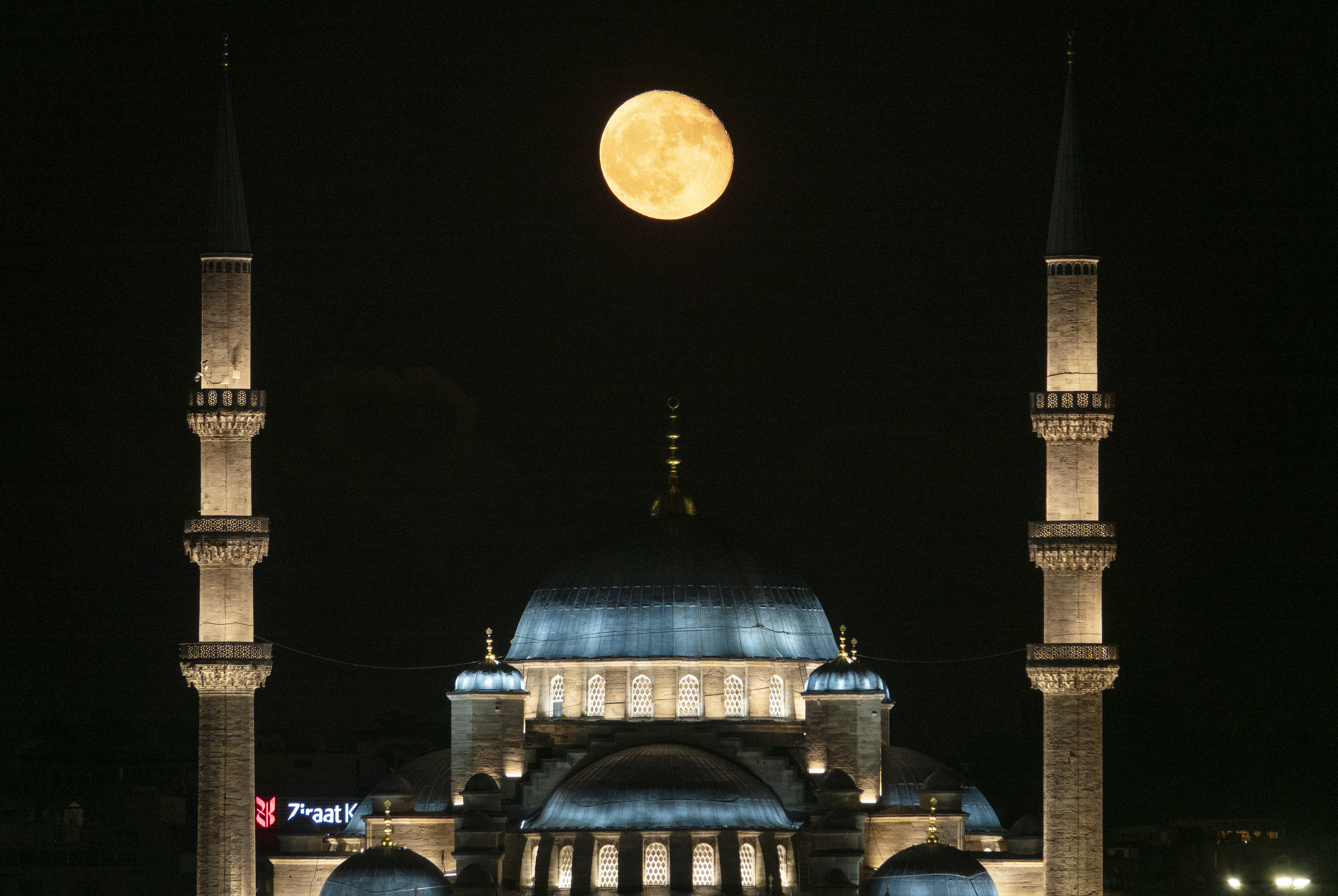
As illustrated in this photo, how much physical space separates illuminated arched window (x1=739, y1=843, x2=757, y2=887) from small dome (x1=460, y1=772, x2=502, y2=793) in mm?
4223

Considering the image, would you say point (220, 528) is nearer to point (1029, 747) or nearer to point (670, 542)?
point (670, 542)

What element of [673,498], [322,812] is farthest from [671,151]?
[322,812]

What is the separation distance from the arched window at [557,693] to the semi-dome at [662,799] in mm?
3263

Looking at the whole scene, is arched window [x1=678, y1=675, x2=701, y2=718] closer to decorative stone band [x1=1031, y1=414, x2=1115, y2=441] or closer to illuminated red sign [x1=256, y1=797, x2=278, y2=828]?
decorative stone band [x1=1031, y1=414, x2=1115, y2=441]

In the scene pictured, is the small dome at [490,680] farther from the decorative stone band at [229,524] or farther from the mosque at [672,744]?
the decorative stone band at [229,524]

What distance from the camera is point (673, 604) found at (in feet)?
158

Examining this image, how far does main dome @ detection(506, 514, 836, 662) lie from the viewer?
47.6 meters

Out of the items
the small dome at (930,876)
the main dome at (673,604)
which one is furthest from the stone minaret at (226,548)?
the small dome at (930,876)

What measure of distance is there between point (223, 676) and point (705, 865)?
8180mm

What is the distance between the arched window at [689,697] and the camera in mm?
47281

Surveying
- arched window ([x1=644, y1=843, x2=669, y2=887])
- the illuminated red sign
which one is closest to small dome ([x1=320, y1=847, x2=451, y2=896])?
arched window ([x1=644, y1=843, x2=669, y2=887])

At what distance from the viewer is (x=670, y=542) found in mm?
49469

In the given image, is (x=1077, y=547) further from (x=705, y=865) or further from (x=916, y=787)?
(x=705, y=865)

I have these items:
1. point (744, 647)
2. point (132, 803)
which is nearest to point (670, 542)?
point (744, 647)
